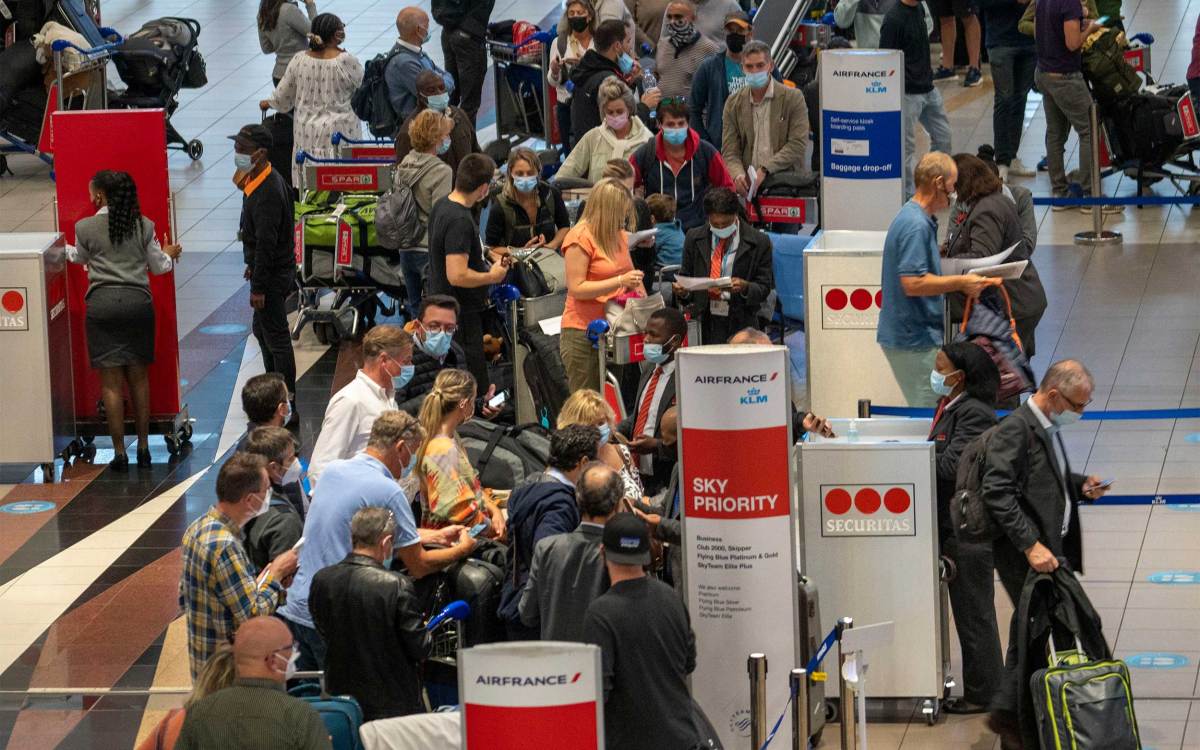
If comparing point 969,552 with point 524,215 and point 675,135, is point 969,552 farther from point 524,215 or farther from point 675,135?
point 675,135

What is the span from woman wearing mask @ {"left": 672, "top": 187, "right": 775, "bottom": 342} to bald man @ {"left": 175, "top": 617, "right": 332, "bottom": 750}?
5.10 meters

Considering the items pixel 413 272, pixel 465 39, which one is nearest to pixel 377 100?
pixel 465 39

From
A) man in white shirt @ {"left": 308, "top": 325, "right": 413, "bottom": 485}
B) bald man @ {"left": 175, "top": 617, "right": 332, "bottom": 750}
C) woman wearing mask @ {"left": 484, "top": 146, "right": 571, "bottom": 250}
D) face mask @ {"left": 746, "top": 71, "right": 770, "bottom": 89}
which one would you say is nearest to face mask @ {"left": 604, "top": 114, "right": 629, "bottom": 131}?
face mask @ {"left": 746, "top": 71, "right": 770, "bottom": 89}

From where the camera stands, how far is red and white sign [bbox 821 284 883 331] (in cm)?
1066

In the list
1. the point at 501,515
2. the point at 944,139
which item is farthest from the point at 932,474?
the point at 944,139

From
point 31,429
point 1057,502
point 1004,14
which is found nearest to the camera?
point 1057,502

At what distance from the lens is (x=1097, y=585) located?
9.55 meters

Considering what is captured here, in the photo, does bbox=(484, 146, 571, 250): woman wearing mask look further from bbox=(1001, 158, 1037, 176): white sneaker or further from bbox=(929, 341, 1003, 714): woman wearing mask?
bbox=(1001, 158, 1037, 176): white sneaker

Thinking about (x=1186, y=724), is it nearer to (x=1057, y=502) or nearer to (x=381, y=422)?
(x=1057, y=502)

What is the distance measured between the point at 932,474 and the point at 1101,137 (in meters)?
8.58

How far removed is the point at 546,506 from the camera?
7.77 m

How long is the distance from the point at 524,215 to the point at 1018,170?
21.5ft

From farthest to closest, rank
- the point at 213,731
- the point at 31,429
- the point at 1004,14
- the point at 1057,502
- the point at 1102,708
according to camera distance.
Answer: the point at 1004,14 < the point at 31,429 < the point at 1057,502 < the point at 1102,708 < the point at 213,731

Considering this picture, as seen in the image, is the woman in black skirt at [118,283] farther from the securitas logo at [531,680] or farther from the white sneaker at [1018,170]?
the white sneaker at [1018,170]
